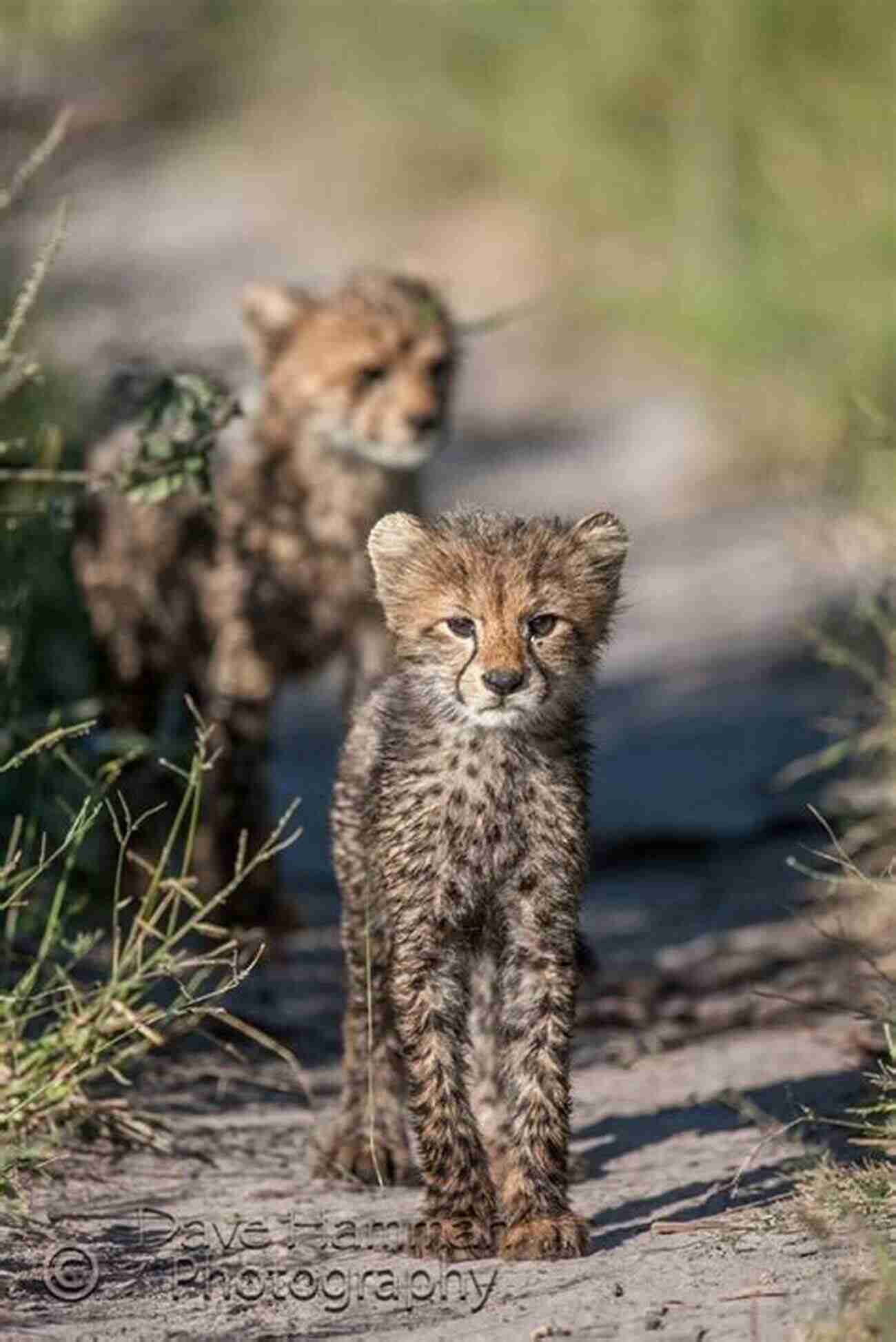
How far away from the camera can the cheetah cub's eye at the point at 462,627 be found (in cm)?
436

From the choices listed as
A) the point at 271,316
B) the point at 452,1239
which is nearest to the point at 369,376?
the point at 271,316

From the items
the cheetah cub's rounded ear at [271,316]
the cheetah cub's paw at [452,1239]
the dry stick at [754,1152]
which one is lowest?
the dry stick at [754,1152]

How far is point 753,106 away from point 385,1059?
31.0 feet

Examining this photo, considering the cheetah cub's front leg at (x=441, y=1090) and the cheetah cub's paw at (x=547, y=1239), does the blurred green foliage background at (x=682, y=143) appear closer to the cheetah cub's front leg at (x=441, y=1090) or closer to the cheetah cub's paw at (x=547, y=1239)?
the cheetah cub's front leg at (x=441, y=1090)

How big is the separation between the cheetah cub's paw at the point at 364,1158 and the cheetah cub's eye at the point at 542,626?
1038mm

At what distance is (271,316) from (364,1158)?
128 inches

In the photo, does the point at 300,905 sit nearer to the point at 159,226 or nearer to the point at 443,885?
the point at 443,885

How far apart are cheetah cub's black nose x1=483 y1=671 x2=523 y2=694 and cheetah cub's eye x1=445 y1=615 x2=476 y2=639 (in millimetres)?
117

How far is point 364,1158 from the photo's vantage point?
16.2ft

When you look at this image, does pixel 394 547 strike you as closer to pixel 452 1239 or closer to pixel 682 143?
pixel 452 1239

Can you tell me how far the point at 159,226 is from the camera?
16.6 m

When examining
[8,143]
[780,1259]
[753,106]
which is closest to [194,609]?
[8,143]

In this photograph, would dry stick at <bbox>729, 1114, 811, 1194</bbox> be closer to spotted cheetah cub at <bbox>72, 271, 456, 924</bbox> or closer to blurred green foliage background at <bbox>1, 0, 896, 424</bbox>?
spotted cheetah cub at <bbox>72, 271, 456, 924</bbox>

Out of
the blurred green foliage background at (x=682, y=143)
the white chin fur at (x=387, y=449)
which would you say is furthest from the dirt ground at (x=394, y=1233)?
the blurred green foliage background at (x=682, y=143)
